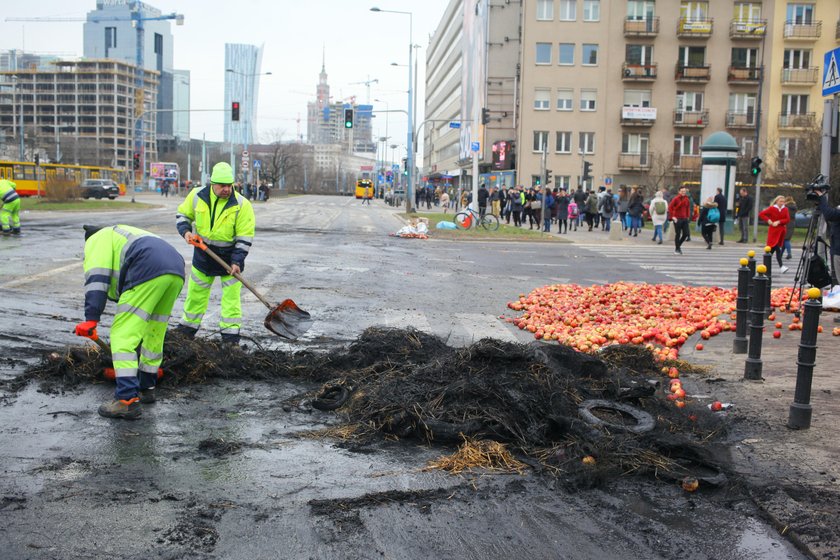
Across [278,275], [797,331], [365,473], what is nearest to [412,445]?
[365,473]

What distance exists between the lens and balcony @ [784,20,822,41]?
62.7 meters

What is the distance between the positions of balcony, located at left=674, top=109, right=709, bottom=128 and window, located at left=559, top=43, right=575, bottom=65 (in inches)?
374

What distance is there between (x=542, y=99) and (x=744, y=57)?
16477 millimetres

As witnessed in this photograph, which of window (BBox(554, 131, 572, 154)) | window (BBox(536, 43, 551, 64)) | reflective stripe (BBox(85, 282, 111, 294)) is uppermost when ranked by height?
window (BBox(536, 43, 551, 64))

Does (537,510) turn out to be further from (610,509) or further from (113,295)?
(113,295)

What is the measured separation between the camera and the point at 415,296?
42.8ft

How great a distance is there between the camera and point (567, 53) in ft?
213

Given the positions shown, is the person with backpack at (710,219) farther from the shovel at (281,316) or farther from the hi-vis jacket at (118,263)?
the hi-vis jacket at (118,263)

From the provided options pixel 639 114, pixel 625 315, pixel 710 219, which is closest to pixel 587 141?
pixel 639 114

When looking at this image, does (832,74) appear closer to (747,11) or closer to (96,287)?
(96,287)

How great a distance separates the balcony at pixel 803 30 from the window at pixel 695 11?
253 inches

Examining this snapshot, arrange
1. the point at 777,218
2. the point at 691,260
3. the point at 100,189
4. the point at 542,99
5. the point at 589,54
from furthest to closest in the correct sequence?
the point at 542,99, the point at 589,54, the point at 100,189, the point at 691,260, the point at 777,218

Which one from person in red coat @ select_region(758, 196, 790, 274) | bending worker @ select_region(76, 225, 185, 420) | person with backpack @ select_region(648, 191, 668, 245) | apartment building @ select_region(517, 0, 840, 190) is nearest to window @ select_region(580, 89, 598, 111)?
apartment building @ select_region(517, 0, 840, 190)

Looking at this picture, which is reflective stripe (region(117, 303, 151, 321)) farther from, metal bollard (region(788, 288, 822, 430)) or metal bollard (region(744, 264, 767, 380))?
metal bollard (region(744, 264, 767, 380))
